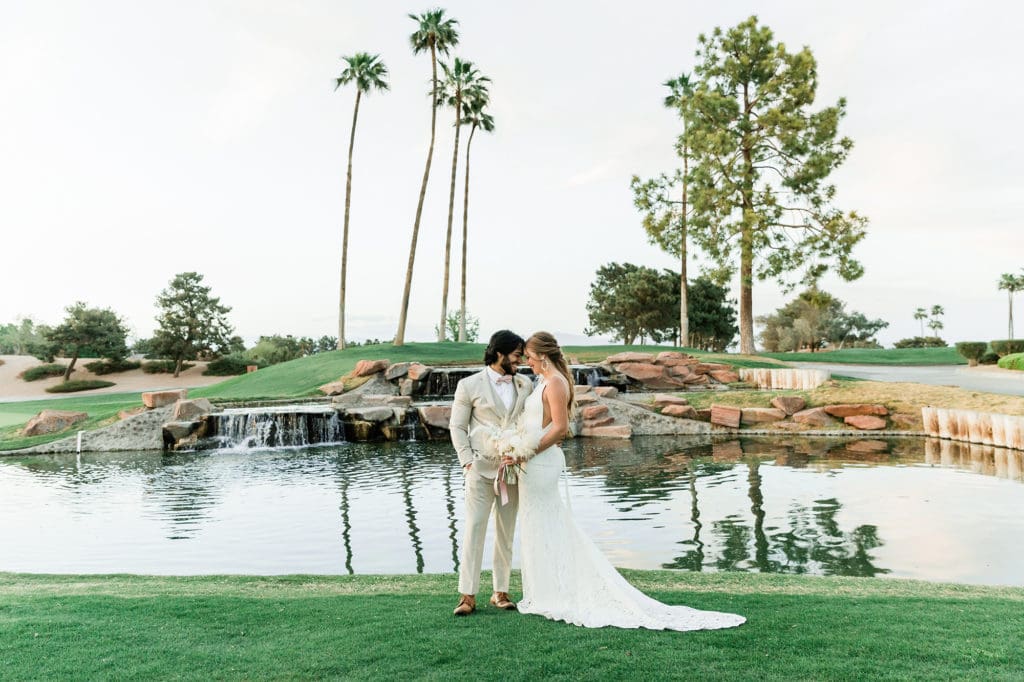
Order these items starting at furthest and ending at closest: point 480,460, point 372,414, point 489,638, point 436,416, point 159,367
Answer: point 159,367, point 372,414, point 436,416, point 480,460, point 489,638

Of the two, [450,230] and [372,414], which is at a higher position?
[450,230]

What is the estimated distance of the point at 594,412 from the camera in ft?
64.9

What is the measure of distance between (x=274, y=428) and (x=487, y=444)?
16.4 metres

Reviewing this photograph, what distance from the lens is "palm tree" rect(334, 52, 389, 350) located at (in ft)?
130

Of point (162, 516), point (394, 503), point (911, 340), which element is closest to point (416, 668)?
point (394, 503)

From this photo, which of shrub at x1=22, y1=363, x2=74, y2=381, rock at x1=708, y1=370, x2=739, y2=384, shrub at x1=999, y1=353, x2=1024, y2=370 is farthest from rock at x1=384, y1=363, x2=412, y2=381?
shrub at x1=22, y1=363, x2=74, y2=381

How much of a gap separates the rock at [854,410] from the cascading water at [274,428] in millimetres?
13405

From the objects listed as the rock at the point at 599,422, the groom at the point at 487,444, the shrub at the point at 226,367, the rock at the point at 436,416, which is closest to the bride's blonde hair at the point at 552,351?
the groom at the point at 487,444

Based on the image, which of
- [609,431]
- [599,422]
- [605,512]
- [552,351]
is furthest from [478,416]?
[599,422]

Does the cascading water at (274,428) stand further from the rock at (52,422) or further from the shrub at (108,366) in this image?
the shrub at (108,366)

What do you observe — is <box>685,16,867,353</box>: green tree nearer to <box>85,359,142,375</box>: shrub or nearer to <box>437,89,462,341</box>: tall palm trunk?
<box>437,89,462,341</box>: tall palm trunk

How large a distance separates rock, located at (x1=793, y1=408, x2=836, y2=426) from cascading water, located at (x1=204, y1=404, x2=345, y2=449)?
12561mm

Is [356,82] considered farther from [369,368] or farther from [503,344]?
[503,344]

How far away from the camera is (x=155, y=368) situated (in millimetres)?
48188
